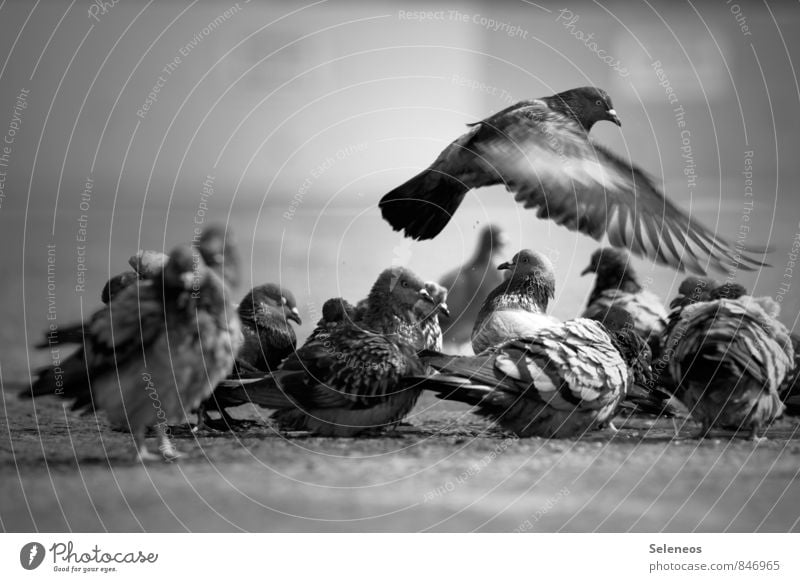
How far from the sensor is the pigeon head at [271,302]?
2777 millimetres

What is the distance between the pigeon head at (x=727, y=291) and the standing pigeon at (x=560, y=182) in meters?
0.10

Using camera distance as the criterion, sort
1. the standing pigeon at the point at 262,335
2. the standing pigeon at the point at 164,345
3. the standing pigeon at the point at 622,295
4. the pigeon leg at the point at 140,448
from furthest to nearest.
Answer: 1. the standing pigeon at the point at 622,295
2. the standing pigeon at the point at 262,335
3. the pigeon leg at the point at 140,448
4. the standing pigeon at the point at 164,345

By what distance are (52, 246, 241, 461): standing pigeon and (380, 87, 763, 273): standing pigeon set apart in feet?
2.50

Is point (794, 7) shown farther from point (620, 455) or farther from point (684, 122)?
point (620, 455)

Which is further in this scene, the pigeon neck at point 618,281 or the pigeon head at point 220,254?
the pigeon neck at point 618,281

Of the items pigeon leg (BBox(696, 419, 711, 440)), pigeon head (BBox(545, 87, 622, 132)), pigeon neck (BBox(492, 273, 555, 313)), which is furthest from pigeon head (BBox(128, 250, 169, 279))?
pigeon leg (BBox(696, 419, 711, 440))

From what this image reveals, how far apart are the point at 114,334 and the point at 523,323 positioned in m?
1.20

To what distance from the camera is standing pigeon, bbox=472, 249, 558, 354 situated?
278cm

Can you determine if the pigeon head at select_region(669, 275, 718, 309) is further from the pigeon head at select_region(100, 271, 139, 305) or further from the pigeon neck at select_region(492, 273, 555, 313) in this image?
the pigeon head at select_region(100, 271, 139, 305)

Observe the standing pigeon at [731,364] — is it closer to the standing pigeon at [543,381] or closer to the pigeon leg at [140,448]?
the standing pigeon at [543,381]

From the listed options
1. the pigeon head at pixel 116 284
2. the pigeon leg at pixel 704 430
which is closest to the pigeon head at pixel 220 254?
the pigeon head at pixel 116 284

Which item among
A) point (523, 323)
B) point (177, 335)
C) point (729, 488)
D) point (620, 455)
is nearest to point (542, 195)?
point (523, 323)

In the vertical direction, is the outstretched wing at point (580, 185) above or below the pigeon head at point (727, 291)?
above

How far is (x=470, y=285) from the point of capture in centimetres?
302
